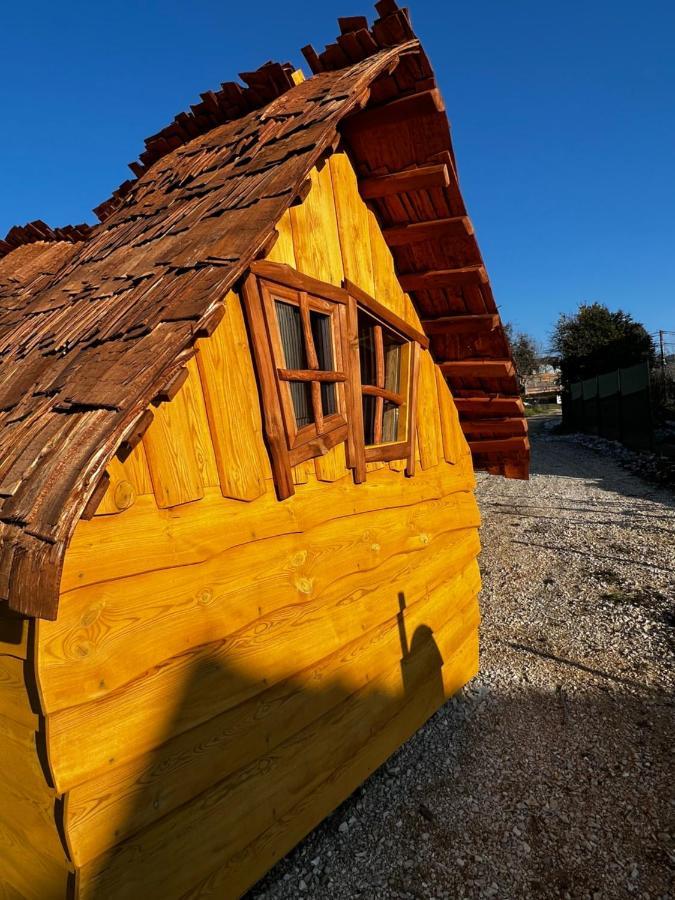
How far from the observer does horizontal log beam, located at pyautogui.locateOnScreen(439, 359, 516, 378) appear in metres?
4.65

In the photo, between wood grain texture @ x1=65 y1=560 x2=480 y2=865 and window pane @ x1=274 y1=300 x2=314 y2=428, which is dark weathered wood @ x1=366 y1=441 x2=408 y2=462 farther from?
wood grain texture @ x1=65 y1=560 x2=480 y2=865

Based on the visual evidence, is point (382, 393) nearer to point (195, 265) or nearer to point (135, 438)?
point (195, 265)

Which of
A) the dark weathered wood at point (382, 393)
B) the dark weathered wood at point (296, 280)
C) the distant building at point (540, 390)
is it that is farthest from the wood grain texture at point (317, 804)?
the distant building at point (540, 390)

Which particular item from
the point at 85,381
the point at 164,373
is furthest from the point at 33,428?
the point at 164,373

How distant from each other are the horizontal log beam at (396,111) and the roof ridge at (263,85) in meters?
0.32

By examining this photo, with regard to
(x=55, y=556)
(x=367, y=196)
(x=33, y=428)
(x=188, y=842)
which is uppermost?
(x=367, y=196)

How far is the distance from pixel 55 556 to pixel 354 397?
219cm

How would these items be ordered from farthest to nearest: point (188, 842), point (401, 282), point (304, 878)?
point (401, 282) < point (304, 878) < point (188, 842)

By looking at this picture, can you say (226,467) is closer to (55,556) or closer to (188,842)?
(55,556)

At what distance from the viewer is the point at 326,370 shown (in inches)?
123

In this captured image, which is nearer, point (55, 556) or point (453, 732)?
point (55, 556)

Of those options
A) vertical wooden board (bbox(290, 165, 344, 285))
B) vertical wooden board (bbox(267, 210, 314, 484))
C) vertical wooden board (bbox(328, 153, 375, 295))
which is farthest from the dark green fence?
vertical wooden board (bbox(267, 210, 314, 484))

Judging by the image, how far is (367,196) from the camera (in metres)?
3.68

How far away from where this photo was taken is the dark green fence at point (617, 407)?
17172mm
